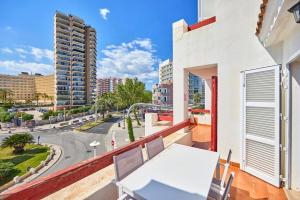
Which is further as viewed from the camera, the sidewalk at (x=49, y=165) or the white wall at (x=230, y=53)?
the sidewalk at (x=49, y=165)

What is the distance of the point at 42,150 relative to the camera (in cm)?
1822

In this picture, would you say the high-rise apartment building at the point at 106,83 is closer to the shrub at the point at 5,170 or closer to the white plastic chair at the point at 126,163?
the shrub at the point at 5,170

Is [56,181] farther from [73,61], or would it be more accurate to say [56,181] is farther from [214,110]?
[73,61]

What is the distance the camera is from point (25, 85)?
78.8 m

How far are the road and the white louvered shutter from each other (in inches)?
596

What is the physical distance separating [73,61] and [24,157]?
125 feet

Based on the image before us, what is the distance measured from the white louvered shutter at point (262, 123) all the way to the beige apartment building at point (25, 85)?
81.8 m

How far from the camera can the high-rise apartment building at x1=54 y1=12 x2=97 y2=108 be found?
45.2 m

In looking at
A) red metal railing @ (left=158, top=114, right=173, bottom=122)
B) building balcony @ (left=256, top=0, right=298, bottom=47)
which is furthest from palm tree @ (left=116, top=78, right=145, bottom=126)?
building balcony @ (left=256, top=0, right=298, bottom=47)

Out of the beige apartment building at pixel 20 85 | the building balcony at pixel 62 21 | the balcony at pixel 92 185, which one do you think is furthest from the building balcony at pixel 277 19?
the beige apartment building at pixel 20 85

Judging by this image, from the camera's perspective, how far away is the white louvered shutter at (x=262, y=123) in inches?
106

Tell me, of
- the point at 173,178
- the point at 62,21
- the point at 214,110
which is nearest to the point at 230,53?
the point at 214,110

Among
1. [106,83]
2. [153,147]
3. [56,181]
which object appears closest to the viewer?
[56,181]

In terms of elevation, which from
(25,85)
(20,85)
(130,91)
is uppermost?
(25,85)
